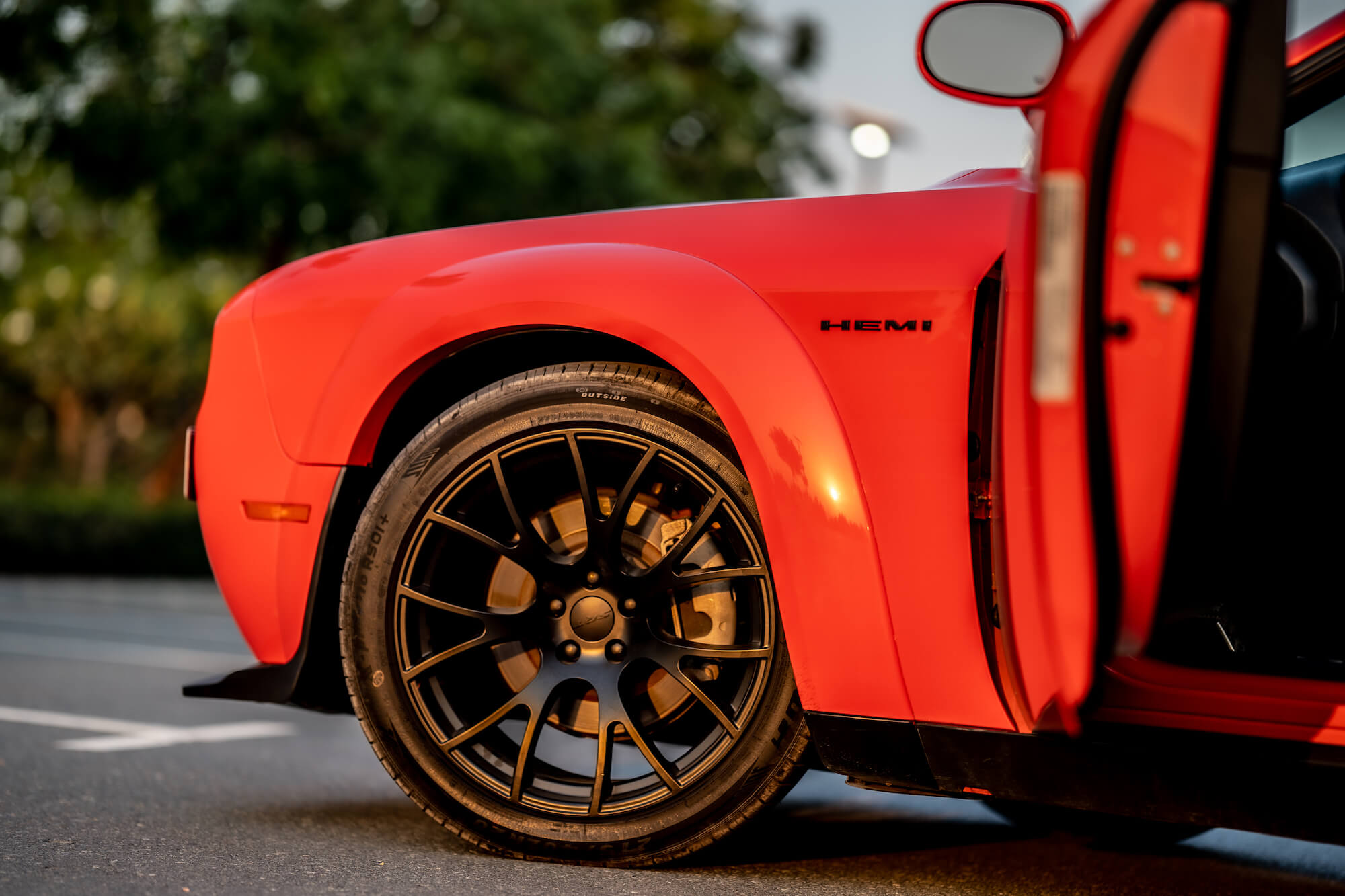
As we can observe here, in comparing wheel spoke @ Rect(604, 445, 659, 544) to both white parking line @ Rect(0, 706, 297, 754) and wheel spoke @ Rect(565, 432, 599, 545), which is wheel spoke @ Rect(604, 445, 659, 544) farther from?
white parking line @ Rect(0, 706, 297, 754)

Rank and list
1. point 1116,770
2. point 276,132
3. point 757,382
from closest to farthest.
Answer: point 1116,770
point 757,382
point 276,132

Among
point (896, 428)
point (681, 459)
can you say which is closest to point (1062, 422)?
point (896, 428)

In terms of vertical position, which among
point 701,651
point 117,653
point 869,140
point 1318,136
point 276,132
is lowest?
point 117,653

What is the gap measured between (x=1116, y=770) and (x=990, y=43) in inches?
54.2

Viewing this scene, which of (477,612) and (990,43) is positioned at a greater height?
(990,43)

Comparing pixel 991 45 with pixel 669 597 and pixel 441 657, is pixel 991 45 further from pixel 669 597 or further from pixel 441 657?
pixel 441 657

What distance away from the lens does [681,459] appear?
245 centimetres

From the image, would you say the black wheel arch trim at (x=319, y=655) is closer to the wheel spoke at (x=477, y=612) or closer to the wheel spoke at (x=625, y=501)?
the wheel spoke at (x=477, y=612)

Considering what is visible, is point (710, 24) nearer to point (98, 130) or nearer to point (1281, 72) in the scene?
point (98, 130)

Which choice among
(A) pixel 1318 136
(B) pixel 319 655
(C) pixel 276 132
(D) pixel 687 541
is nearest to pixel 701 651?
(D) pixel 687 541

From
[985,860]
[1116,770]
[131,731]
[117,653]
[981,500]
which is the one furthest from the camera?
[117,653]

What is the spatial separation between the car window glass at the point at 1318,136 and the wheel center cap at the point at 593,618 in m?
1.58

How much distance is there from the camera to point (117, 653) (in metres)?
7.66

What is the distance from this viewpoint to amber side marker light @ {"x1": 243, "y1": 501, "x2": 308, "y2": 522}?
2.74 metres
